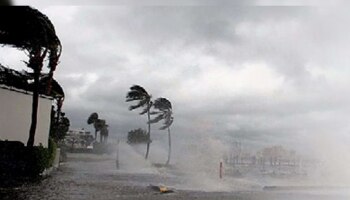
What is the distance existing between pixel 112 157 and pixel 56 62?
13.3 m

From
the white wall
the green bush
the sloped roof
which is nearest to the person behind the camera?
the green bush

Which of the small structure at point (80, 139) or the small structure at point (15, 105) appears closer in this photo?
the small structure at point (15, 105)

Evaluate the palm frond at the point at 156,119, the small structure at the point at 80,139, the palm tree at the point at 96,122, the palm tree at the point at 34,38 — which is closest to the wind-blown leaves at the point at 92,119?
the palm tree at the point at 96,122

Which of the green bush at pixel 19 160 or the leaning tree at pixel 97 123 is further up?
the leaning tree at pixel 97 123

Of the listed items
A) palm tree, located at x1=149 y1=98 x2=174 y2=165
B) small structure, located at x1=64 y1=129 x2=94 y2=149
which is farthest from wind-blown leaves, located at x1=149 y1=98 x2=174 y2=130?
small structure, located at x1=64 y1=129 x2=94 y2=149

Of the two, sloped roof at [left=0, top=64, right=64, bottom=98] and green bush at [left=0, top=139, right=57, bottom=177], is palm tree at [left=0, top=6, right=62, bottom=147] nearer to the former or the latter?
green bush at [left=0, top=139, right=57, bottom=177]

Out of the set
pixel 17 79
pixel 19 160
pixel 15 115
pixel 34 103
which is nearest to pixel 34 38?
pixel 34 103

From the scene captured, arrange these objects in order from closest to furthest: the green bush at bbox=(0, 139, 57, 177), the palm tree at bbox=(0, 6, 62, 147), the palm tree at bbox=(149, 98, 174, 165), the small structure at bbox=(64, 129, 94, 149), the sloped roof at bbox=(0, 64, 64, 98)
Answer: the green bush at bbox=(0, 139, 57, 177) < the palm tree at bbox=(0, 6, 62, 147) < the sloped roof at bbox=(0, 64, 64, 98) < the palm tree at bbox=(149, 98, 174, 165) < the small structure at bbox=(64, 129, 94, 149)

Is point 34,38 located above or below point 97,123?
above

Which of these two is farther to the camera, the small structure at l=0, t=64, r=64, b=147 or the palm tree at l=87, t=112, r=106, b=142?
the palm tree at l=87, t=112, r=106, b=142

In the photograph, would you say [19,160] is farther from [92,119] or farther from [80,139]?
[80,139]

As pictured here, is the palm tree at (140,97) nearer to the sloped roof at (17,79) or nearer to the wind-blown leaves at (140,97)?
the wind-blown leaves at (140,97)

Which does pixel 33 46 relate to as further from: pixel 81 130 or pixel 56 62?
pixel 81 130

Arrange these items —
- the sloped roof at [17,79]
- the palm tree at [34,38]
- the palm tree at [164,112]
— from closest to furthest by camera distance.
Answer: the palm tree at [34,38], the sloped roof at [17,79], the palm tree at [164,112]
